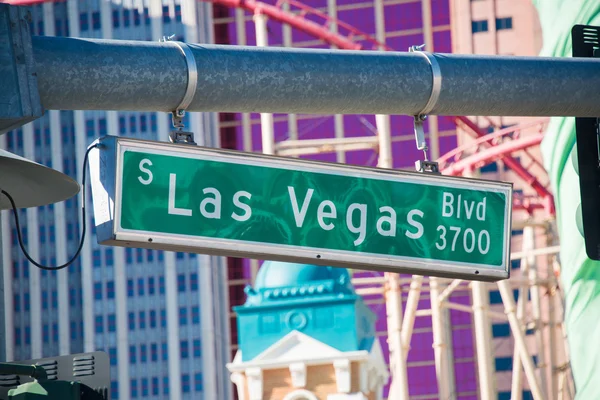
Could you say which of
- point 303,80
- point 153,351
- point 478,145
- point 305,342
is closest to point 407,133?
point 153,351

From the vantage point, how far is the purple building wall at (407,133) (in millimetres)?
94438

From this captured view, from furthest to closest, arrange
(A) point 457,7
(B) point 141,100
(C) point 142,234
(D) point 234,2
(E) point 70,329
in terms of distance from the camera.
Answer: (E) point 70,329
(A) point 457,7
(D) point 234,2
(C) point 142,234
(B) point 141,100

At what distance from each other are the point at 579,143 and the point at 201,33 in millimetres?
103066

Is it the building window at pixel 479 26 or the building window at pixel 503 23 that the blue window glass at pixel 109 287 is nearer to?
the building window at pixel 479 26

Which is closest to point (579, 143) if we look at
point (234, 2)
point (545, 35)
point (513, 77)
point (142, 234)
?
point (513, 77)

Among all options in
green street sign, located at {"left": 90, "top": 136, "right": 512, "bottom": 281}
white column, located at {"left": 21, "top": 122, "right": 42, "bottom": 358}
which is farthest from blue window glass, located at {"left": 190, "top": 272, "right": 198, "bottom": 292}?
green street sign, located at {"left": 90, "top": 136, "right": 512, "bottom": 281}

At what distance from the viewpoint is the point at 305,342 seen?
25547 mm

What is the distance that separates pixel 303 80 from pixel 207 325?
324 feet

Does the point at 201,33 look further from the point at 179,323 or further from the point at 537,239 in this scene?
the point at 537,239

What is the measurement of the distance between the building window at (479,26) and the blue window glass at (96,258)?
36292 mm

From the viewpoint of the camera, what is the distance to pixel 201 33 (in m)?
107

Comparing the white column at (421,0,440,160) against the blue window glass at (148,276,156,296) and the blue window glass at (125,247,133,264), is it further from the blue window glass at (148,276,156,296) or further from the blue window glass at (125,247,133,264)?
the blue window glass at (125,247,133,264)

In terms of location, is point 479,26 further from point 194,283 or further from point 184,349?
point 184,349

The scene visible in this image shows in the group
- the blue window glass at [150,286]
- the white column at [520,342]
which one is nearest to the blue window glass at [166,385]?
the blue window glass at [150,286]
